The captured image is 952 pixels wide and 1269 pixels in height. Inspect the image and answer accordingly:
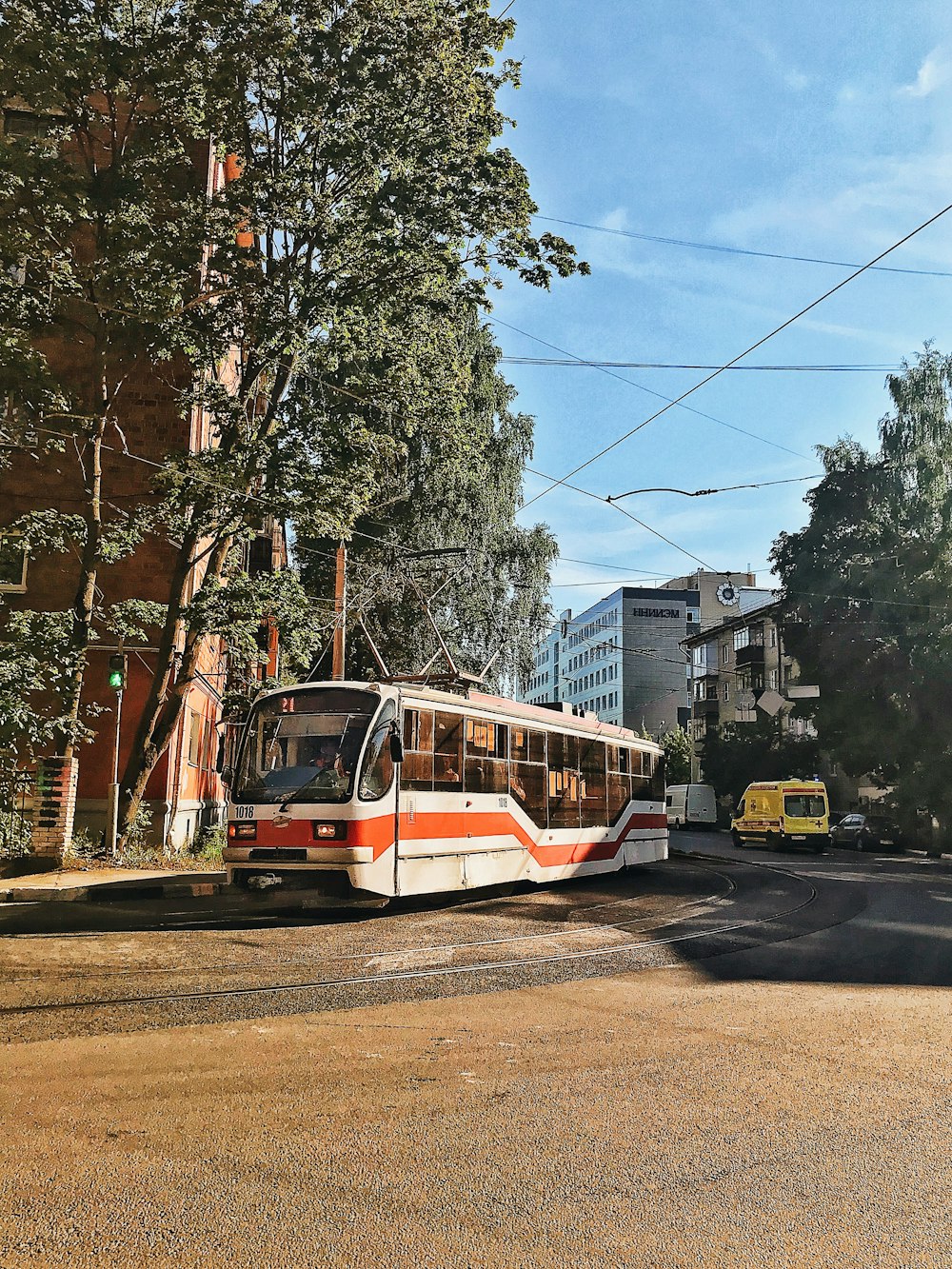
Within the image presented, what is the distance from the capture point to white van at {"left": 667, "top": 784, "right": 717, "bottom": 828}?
202ft

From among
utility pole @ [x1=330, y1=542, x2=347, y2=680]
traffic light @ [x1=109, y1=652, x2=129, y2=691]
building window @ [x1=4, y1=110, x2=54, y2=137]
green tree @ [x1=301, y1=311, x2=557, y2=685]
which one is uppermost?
building window @ [x1=4, y1=110, x2=54, y2=137]

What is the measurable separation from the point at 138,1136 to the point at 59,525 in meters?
15.6

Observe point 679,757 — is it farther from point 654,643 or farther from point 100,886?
point 100,886

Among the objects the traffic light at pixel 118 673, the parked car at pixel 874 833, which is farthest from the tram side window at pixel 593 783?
the parked car at pixel 874 833

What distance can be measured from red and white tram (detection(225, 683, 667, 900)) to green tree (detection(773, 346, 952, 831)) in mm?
25467

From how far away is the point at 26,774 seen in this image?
18266 mm

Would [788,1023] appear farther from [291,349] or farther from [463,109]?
[463,109]

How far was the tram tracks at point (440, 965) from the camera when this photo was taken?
26.6 ft

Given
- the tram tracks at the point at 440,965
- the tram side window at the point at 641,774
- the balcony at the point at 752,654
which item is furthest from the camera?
the balcony at the point at 752,654

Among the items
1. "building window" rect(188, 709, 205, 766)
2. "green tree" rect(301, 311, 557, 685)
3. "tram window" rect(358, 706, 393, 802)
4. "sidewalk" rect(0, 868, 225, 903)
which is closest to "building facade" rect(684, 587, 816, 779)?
"green tree" rect(301, 311, 557, 685)

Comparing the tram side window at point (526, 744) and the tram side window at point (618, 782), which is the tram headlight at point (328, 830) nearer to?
the tram side window at point (526, 744)

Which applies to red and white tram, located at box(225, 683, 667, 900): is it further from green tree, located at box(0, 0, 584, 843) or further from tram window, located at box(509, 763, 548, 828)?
green tree, located at box(0, 0, 584, 843)

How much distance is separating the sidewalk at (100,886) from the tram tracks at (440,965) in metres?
6.17

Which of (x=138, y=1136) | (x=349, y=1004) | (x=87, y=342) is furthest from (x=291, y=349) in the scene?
(x=138, y=1136)
